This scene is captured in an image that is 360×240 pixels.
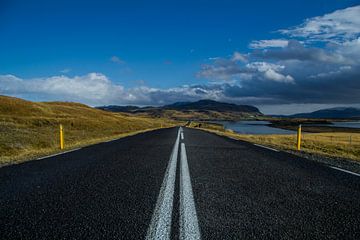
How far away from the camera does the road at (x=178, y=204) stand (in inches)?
114

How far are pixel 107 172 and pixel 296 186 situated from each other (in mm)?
4000

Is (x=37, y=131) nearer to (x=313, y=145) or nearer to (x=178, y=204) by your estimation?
(x=313, y=145)

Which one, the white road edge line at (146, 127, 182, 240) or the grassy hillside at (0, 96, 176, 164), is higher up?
the white road edge line at (146, 127, 182, 240)

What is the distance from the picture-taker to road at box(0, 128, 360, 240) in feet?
9.48

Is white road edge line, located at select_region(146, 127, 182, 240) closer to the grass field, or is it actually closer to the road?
the road

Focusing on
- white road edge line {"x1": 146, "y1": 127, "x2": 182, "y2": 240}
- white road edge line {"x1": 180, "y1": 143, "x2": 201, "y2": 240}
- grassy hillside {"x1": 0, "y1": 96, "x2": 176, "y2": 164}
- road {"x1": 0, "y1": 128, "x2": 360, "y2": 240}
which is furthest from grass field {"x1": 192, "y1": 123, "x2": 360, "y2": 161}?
grassy hillside {"x1": 0, "y1": 96, "x2": 176, "y2": 164}

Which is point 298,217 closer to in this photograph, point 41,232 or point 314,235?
point 314,235

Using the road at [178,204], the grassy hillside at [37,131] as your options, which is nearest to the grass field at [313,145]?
the road at [178,204]

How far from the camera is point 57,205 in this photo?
12.4ft

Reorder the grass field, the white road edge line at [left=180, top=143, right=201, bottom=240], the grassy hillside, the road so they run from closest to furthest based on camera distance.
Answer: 1. the white road edge line at [left=180, top=143, right=201, bottom=240]
2. the road
3. the grass field
4. the grassy hillside

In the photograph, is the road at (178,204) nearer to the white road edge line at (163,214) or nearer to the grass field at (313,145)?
the white road edge line at (163,214)

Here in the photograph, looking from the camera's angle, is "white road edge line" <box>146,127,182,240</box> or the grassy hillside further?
the grassy hillside

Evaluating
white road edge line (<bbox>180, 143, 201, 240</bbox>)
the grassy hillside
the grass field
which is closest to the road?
white road edge line (<bbox>180, 143, 201, 240</bbox>)

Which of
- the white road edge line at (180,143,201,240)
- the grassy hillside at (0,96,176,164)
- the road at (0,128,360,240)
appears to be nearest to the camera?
the white road edge line at (180,143,201,240)
